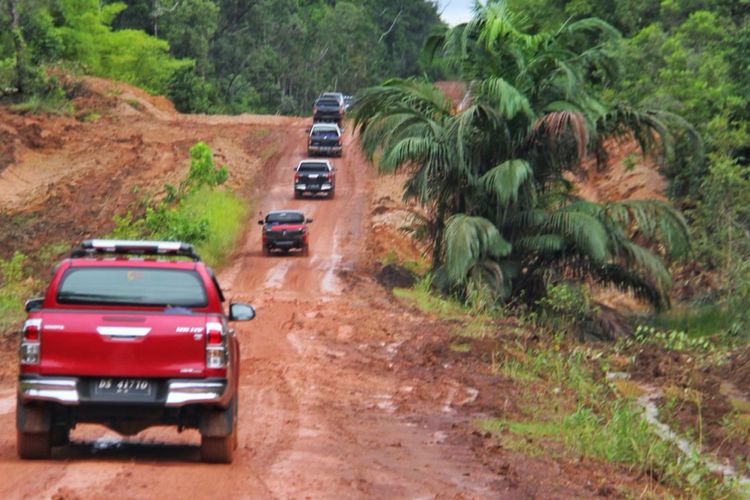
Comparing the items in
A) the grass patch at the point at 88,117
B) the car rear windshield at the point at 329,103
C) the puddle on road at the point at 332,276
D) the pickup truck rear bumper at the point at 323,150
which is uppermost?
the car rear windshield at the point at 329,103

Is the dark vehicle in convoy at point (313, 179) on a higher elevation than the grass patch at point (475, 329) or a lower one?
higher

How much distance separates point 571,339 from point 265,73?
73096 mm

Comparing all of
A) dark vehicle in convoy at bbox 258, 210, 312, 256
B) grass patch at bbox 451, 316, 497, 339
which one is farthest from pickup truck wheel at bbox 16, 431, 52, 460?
dark vehicle in convoy at bbox 258, 210, 312, 256

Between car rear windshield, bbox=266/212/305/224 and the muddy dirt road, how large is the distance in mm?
9162

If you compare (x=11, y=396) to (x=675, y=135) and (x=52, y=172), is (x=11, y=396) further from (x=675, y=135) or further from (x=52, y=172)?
(x=52, y=172)

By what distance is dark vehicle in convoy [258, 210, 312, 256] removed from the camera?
40.7m

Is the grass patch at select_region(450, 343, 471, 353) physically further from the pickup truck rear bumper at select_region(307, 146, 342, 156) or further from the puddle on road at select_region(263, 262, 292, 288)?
the pickup truck rear bumper at select_region(307, 146, 342, 156)

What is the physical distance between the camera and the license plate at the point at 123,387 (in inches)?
418

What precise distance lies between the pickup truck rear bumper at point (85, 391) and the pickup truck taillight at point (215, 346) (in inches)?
6.0

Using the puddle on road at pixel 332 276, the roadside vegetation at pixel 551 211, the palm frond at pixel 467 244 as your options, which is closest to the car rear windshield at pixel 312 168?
the puddle on road at pixel 332 276

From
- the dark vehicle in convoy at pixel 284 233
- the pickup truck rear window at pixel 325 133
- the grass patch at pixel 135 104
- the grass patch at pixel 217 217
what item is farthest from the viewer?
the grass patch at pixel 135 104

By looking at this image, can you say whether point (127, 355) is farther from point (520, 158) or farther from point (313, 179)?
point (313, 179)

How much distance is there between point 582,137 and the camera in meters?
31.4

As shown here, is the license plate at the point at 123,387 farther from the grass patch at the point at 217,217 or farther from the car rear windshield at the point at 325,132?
the car rear windshield at the point at 325,132
